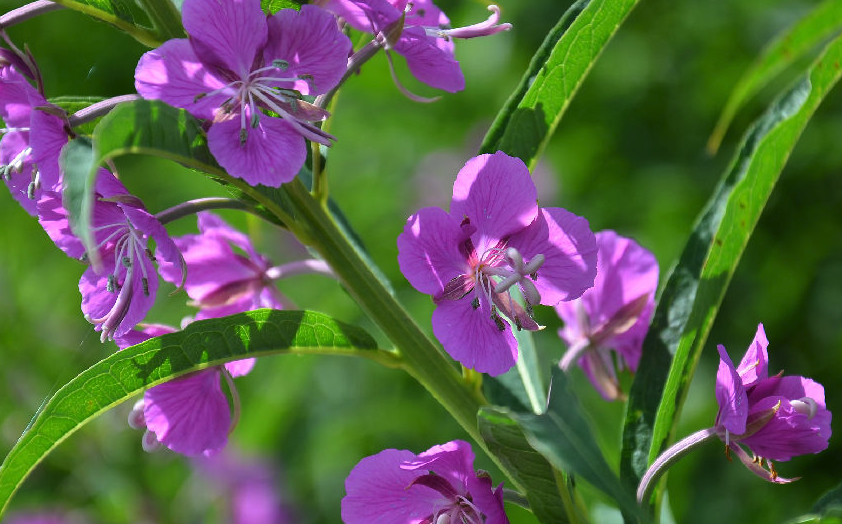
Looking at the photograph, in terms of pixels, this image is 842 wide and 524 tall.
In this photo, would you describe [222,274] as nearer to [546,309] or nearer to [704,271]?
[704,271]

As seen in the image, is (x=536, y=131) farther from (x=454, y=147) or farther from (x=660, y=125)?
(x=454, y=147)

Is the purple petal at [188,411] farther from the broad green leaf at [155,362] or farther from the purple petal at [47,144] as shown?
the purple petal at [47,144]

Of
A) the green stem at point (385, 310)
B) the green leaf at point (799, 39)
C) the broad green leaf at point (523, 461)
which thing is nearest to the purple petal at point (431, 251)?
the green stem at point (385, 310)

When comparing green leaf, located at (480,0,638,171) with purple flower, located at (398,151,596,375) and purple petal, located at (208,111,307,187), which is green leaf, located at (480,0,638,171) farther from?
purple petal, located at (208,111,307,187)

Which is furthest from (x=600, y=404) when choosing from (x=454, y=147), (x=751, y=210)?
(x=751, y=210)

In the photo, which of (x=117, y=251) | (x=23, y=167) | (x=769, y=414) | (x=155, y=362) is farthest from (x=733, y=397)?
(x=23, y=167)

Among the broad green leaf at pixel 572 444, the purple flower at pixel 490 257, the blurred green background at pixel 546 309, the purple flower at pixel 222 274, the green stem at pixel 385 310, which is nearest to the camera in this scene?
the broad green leaf at pixel 572 444
